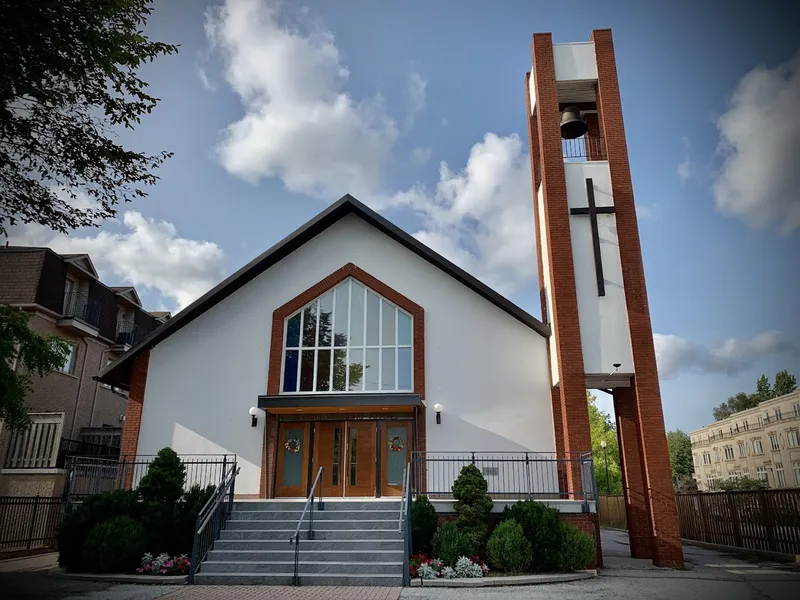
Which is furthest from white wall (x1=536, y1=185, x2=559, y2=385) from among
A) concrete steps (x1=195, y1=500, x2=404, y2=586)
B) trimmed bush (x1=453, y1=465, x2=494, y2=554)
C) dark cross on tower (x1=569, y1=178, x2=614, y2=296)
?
concrete steps (x1=195, y1=500, x2=404, y2=586)

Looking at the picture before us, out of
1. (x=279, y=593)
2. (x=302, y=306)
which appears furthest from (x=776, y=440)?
(x=302, y=306)

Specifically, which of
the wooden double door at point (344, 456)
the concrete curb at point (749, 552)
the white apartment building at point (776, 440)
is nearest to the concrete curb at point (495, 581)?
the white apartment building at point (776, 440)

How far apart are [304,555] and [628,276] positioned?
31.7 ft

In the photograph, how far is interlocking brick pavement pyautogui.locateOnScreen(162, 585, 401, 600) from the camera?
9.19 m

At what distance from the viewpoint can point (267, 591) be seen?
983 cm

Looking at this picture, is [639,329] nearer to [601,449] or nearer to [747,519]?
[747,519]

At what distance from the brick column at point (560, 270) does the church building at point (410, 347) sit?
5 cm

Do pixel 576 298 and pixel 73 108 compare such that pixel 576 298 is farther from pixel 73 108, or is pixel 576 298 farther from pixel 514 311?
pixel 73 108

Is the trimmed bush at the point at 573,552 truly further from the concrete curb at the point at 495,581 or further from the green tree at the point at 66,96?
the green tree at the point at 66,96

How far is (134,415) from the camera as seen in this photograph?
1605cm

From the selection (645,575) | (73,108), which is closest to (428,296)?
(645,575)

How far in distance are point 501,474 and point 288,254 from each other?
8.48 metres

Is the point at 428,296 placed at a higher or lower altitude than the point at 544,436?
higher

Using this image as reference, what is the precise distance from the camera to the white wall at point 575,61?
53.6 ft
